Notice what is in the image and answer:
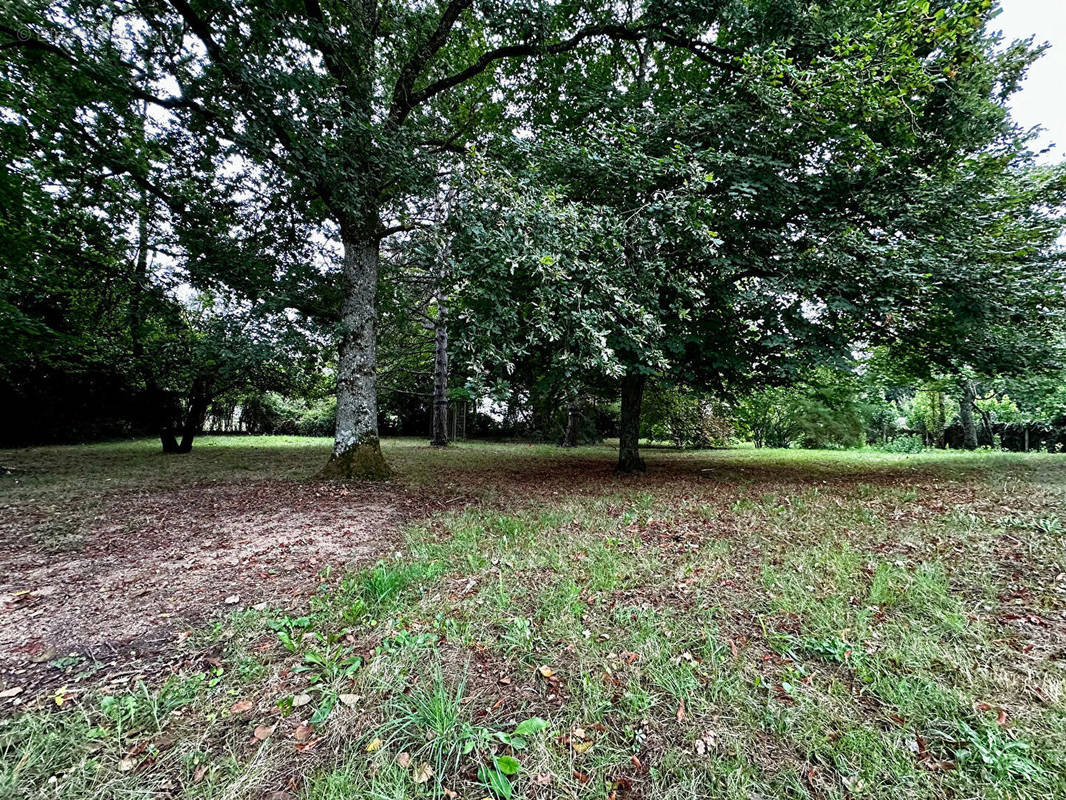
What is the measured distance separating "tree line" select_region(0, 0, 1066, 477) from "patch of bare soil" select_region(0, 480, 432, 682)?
1898mm

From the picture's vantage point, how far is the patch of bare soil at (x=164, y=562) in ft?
8.32

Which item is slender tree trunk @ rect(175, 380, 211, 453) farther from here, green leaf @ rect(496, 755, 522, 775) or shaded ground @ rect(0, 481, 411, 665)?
green leaf @ rect(496, 755, 522, 775)

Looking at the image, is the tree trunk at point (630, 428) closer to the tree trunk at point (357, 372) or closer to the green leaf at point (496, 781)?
the tree trunk at point (357, 372)

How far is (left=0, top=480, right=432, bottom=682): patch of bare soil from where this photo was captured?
2.54 meters

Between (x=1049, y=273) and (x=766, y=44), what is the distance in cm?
584

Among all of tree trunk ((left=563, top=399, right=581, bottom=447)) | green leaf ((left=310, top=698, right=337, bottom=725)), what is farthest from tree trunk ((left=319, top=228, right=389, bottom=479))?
tree trunk ((left=563, top=399, right=581, bottom=447))

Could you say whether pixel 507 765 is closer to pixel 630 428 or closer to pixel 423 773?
pixel 423 773

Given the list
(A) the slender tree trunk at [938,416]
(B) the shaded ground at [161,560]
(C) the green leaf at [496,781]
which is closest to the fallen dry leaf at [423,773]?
(C) the green leaf at [496,781]

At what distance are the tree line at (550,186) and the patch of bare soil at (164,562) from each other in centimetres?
190

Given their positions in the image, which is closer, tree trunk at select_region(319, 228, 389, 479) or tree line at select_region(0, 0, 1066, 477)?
tree line at select_region(0, 0, 1066, 477)

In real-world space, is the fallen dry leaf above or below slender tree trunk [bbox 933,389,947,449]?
below

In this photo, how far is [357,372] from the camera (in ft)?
22.7

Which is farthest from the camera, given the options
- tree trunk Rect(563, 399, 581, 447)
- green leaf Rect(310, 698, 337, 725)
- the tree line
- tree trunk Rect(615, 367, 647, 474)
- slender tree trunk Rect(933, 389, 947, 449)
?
slender tree trunk Rect(933, 389, 947, 449)

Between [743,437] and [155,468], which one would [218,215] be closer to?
[155,468]
